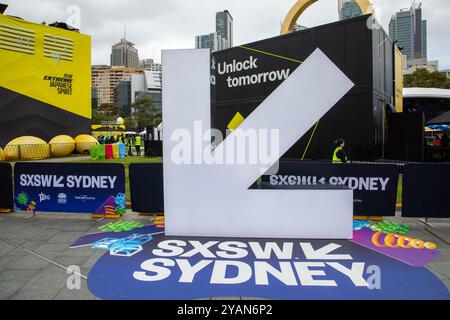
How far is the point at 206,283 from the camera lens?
162 inches

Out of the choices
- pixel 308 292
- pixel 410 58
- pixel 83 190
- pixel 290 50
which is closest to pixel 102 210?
pixel 83 190

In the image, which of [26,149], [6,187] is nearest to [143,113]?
[26,149]

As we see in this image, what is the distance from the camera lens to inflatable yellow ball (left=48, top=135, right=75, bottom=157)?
2456 centimetres

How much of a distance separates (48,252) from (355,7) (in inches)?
830

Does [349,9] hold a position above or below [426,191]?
above

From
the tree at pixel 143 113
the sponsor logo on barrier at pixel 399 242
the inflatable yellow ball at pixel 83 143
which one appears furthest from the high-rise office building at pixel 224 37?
the tree at pixel 143 113

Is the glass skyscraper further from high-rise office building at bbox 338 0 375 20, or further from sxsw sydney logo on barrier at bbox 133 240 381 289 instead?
sxsw sydney logo on barrier at bbox 133 240 381 289

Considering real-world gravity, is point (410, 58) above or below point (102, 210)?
above

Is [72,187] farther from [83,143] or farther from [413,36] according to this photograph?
[413,36]

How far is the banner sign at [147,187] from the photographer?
738 centimetres

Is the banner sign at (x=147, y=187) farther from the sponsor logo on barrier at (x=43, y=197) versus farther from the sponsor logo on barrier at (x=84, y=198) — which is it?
the sponsor logo on barrier at (x=43, y=197)

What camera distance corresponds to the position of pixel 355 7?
65.5ft
